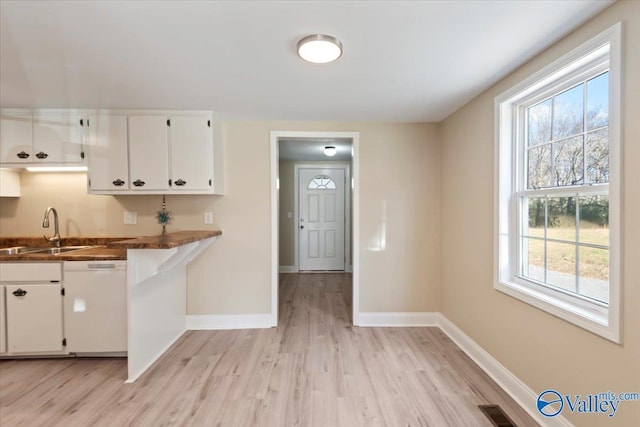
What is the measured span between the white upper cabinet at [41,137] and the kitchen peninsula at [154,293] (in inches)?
43.9

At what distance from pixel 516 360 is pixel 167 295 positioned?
2847mm

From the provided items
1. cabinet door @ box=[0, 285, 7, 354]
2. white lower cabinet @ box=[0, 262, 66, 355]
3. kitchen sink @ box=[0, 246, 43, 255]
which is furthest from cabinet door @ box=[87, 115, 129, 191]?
cabinet door @ box=[0, 285, 7, 354]

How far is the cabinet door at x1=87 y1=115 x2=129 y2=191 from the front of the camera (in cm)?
261

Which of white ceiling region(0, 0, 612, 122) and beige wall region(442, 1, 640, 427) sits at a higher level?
white ceiling region(0, 0, 612, 122)

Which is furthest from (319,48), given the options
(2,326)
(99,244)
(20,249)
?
(20,249)

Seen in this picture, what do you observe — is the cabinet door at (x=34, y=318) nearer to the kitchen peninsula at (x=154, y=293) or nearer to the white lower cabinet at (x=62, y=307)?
the white lower cabinet at (x=62, y=307)

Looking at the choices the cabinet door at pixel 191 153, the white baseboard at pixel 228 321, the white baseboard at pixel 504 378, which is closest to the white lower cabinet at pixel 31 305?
the white baseboard at pixel 228 321

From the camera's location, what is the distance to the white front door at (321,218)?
18.2ft

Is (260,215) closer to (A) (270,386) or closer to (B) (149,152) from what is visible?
(B) (149,152)

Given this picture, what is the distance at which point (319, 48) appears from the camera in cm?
159

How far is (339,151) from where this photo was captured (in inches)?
184

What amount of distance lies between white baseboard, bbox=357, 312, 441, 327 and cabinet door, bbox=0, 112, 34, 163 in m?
3.62

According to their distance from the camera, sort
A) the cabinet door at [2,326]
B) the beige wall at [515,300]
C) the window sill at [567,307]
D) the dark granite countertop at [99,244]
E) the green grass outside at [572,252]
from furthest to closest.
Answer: the cabinet door at [2,326] → the dark granite countertop at [99,244] → the green grass outside at [572,252] → the window sill at [567,307] → the beige wall at [515,300]

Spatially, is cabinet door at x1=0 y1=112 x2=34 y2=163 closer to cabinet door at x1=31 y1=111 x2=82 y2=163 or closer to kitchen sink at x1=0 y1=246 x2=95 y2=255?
cabinet door at x1=31 y1=111 x2=82 y2=163
